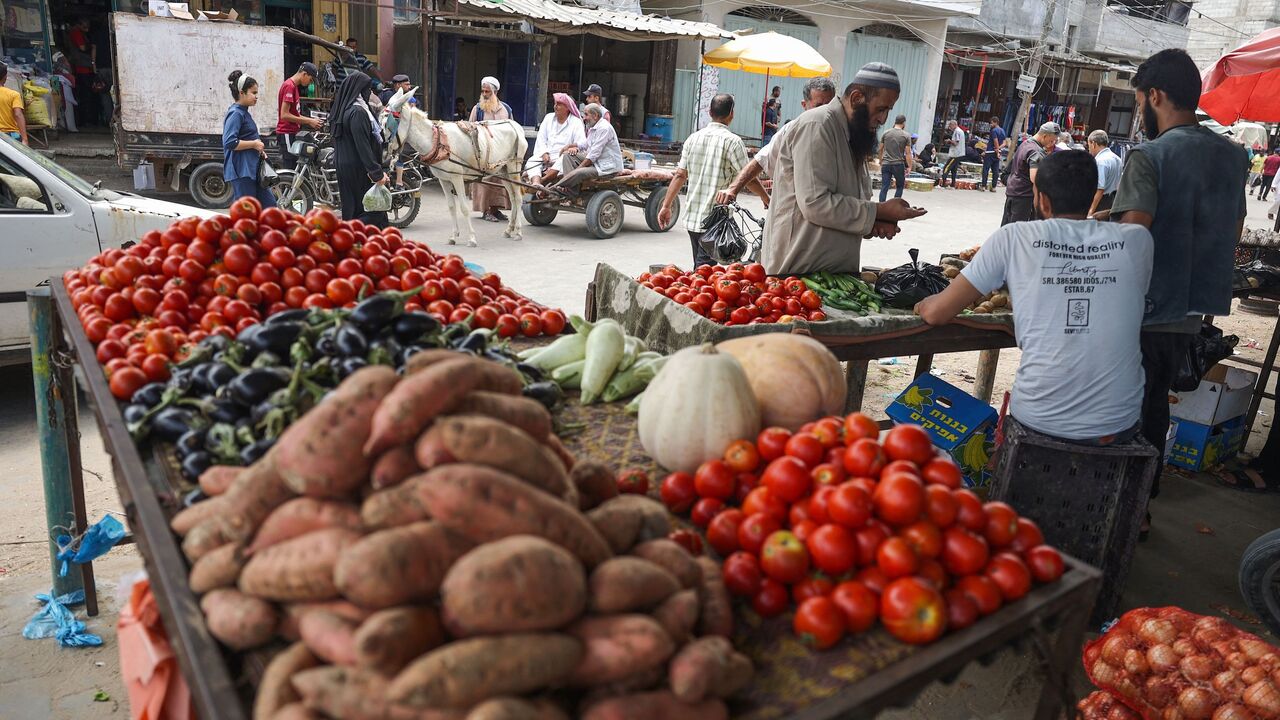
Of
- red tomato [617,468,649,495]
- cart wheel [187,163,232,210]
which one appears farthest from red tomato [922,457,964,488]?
cart wheel [187,163,232,210]

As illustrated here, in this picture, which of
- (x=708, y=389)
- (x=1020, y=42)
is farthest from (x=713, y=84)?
(x=708, y=389)

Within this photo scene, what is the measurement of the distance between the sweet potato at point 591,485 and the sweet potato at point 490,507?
341 mm

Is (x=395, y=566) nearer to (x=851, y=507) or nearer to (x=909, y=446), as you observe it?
(x=851, y=507)

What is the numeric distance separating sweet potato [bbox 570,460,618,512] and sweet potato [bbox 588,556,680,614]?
323mm

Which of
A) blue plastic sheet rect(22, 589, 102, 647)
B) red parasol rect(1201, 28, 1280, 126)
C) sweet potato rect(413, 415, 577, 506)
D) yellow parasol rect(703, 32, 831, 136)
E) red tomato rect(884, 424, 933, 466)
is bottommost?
blue plastic sheet rect(22, 589, 102, 647)

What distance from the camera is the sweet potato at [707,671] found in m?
1.37

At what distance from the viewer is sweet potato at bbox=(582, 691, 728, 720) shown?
4.33 feet

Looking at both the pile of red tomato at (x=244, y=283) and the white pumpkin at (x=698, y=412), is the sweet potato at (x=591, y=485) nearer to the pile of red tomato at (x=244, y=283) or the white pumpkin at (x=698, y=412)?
the white pumpkin at (x=698, y=412)

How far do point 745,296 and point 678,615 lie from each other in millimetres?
3102

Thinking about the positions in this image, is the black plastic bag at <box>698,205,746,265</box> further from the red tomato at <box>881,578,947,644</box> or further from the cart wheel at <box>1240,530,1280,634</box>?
the red tomato at <box>881,578,947,644</box>

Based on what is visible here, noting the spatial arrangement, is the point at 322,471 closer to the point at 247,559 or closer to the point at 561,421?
the point at 247,559

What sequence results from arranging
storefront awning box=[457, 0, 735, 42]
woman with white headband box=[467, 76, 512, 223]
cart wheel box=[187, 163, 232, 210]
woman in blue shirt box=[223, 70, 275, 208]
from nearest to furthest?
woman in blue shirt box=[223, 70, 275, 208] → cart wheel box=[187, 163, 232, 210] → woman with white headband box=[467, 76, 512, 223] → storefront awning box=[457, 0, 735, 42]

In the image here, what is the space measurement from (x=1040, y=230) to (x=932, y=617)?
2.19 metres

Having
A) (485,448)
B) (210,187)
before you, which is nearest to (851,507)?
(485,448)
